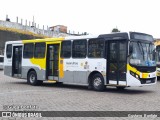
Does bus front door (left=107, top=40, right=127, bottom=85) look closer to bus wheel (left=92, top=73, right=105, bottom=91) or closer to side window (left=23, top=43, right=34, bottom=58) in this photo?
bus wheel (left=92, top=73, right=105, bottom=91)

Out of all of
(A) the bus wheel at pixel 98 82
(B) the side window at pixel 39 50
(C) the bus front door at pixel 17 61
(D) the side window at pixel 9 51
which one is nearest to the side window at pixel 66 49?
(B) the side window at pixel 39 50

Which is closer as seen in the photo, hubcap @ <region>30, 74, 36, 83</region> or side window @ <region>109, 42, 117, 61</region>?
side window @ <region>109, 42, 117, 61</region>

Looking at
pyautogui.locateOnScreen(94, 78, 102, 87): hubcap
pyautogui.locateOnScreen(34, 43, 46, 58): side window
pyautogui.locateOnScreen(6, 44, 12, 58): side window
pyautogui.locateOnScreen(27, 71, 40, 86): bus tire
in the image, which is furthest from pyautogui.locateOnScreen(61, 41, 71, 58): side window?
pyautogui.locateOnScreen(6, 44, 12, 58): side window

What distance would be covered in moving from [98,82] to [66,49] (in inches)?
118

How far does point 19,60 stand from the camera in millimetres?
22109

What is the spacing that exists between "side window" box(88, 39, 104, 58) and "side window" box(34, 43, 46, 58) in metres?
3.81

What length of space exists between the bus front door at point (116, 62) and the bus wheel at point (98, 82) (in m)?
0.44

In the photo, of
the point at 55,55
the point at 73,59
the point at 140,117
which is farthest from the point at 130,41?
the point at 140,117

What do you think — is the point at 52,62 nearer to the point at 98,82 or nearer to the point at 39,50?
the point at 39,50

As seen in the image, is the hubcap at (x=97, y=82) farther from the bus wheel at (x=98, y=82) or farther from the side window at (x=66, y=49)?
the side window at (x=66, y=49)

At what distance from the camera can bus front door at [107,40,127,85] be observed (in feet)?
51.1

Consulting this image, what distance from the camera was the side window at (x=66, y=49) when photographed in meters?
18.4

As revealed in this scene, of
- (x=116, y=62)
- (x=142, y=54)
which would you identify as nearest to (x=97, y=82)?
(x=116, y=62)

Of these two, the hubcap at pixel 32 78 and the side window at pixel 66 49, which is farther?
the hubcap at pixel 32 78
